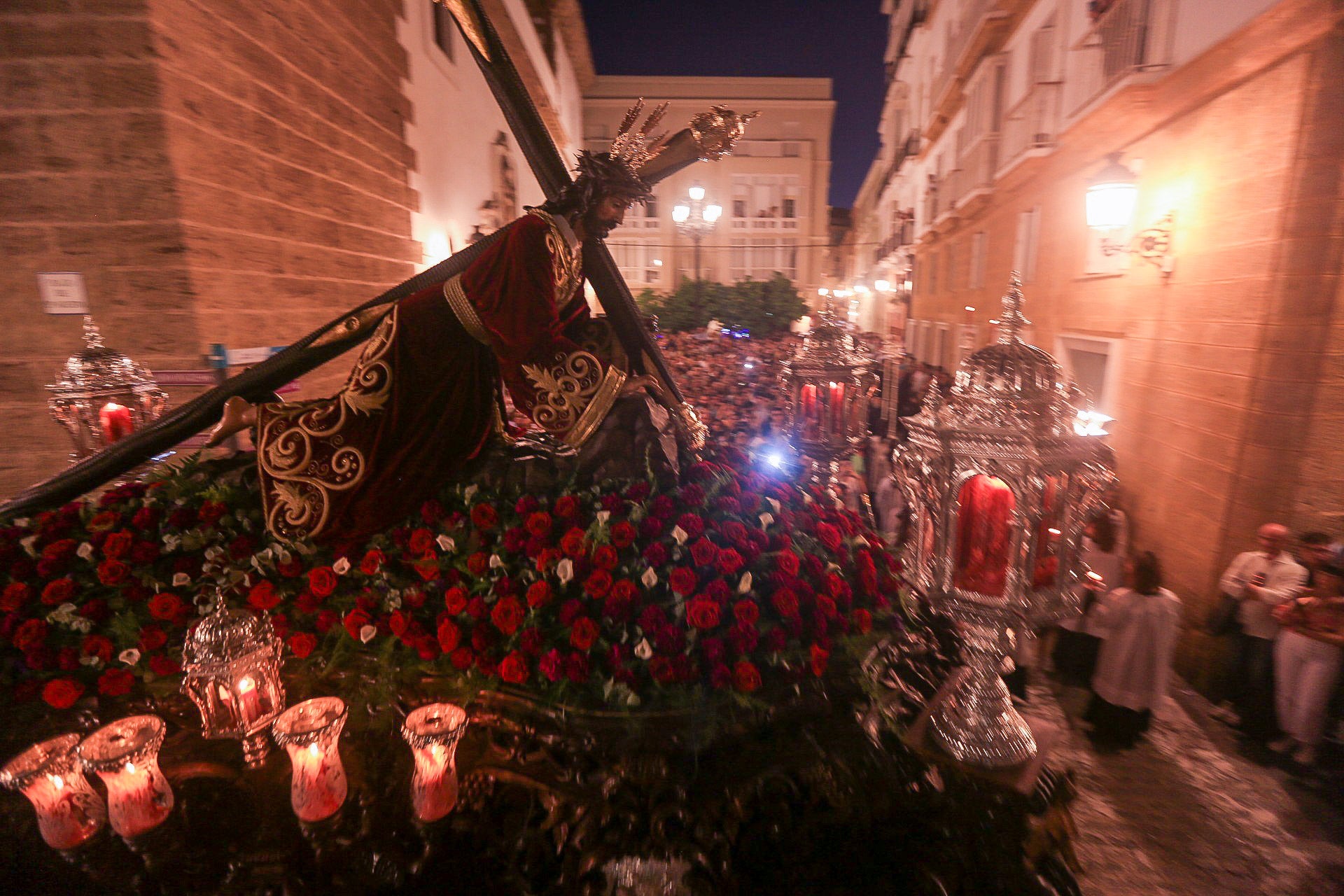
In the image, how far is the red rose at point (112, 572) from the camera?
206 cm

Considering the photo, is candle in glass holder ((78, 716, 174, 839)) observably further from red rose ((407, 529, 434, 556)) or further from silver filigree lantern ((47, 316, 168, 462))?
silver filigree lantern ((47, 316, 168, 462))

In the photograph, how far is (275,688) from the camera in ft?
6.95

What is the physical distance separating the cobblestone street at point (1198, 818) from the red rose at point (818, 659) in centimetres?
107

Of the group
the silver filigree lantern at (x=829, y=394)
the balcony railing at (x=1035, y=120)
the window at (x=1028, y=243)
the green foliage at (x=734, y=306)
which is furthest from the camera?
the green foliage at (x=734, y=306)

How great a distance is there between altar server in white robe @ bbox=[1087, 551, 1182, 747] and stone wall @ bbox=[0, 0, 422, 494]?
5.83 m

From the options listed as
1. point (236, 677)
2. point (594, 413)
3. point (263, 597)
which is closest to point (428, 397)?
point (594, 413)

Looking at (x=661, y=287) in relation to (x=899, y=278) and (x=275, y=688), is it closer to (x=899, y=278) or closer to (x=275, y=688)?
(x=899, y=278)

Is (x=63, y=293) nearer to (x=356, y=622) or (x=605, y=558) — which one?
(x=356, y=622)

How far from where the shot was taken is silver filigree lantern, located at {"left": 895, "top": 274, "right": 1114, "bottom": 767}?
1717mm

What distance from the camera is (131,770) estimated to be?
6.02 feet

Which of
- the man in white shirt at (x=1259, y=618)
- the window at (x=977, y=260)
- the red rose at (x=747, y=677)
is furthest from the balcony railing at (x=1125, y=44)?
the red rose at (x=747, y=677)

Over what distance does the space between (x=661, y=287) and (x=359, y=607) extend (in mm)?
21290

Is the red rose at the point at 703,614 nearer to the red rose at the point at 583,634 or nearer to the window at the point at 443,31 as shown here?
the red rose at the point at 583,634

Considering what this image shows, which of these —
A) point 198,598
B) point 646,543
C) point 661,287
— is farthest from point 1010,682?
point 661,287
